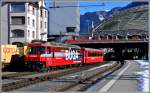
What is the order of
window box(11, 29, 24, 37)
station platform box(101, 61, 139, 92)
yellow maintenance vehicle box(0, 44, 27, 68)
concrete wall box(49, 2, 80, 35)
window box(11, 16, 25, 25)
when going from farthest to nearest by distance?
1. concrete wall box(49, 2, 80, 35)
2. window box(11, 16, 25, 25)
3. window box(11, 29, 24, 37)
4. yellow maintenance vehicle box(0, 44, 27, 68)
5. station platform box(101, 61, 139, 92)

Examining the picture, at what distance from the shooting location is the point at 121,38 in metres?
90.2

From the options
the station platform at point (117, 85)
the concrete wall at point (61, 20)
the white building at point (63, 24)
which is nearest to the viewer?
the station platform at point (117, 85)

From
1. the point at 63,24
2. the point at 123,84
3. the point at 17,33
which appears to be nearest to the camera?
the point at 123,84

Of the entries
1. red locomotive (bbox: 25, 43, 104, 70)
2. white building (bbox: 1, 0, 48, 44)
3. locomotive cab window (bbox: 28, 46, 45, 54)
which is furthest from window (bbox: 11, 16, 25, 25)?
locomotive cab window (bbox: 28, 46, 45, 54)

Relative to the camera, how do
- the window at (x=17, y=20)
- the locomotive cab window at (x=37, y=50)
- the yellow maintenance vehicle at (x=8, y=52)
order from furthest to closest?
1. the window at (x=17, y=20)
2. the yellow maintenance vehicle at (x=8, y=52)
3. the locomotive cab window at (x=37, y=50)

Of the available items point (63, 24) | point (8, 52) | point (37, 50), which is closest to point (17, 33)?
point (63, 24)

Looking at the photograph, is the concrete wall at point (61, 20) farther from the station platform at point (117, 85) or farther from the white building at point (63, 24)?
the station platform at point (117, 85)

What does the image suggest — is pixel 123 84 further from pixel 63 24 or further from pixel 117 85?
pixel 63 24

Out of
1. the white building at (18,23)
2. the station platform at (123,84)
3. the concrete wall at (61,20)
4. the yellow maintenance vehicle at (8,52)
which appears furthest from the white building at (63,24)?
the station platform at (123,84)

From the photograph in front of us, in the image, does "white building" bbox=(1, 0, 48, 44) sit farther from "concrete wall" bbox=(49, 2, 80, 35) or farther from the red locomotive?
the red locomotive

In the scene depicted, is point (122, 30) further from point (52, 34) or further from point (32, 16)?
point (52, 34)

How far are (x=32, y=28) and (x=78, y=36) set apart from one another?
17.9 m

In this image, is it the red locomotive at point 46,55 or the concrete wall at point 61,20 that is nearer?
the red locomotive at point 46,55

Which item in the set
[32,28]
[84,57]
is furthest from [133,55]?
[84,57]
